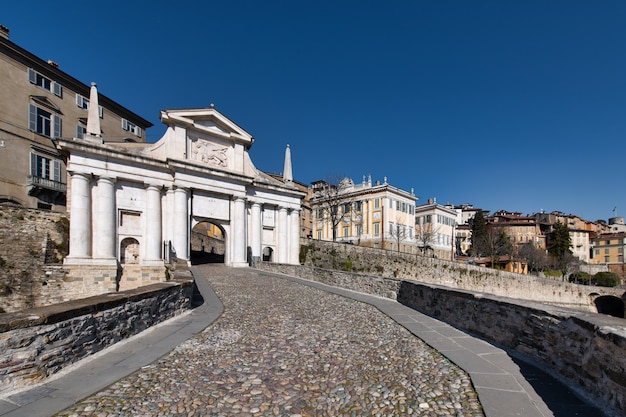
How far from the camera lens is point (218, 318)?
778 cm

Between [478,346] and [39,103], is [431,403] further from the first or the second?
[39,103]

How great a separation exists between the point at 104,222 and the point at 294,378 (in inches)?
849

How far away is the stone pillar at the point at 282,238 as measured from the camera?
2933 centimetres

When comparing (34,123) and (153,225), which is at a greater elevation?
(34,123)

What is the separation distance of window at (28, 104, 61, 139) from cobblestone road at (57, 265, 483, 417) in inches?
1150

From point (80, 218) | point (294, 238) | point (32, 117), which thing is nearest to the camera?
point (80, 218)

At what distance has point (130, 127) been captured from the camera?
35.9m

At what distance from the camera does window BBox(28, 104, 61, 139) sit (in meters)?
25.2

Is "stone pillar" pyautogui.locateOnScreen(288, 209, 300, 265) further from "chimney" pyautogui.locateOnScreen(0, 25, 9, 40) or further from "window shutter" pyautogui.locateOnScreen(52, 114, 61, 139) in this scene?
"chimney" pyautogui.locateOnScreen(0, 25, 9, 40)

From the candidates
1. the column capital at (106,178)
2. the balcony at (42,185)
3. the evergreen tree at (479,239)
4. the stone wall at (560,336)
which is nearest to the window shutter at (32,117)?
the balcony at (42,185)

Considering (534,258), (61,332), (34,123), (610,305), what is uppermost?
(34,123)

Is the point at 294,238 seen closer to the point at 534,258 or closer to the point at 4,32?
the point at 4,32

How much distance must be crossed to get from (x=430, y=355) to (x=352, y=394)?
2.19m

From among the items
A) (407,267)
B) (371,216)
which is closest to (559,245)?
(371,216)
